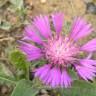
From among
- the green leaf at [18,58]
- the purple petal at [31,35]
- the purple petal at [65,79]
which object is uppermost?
the purple petal at [31,35]

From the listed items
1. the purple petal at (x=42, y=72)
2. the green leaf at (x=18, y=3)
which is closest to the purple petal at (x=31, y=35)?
the purple petal at (x=42, y=72)

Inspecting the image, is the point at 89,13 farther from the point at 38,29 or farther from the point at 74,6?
the point at 38,29

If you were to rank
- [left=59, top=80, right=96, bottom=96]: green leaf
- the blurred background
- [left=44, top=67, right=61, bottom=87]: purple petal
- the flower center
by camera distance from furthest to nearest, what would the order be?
the blurred background, [left=59, top=80, right=96, bottom=96]: green leaf, the flower center, [left=44, top=67, right=61, bottom=87]: purple petal

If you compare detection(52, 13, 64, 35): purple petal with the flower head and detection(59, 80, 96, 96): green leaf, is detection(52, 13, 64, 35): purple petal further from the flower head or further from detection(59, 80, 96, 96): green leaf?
detection(59, 80, 96, 96): green leaf

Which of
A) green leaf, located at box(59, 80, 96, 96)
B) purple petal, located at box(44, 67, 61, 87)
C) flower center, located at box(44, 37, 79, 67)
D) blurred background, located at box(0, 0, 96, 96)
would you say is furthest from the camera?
blurred background, located at box(0, 0, 96, 96)

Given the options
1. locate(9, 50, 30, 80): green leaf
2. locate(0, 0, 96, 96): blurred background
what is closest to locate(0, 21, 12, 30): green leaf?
locate(0, 0, 96, 96): blurred background

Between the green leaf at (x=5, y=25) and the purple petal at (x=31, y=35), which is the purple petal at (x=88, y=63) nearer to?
the purple petal at (x=31, y=35)

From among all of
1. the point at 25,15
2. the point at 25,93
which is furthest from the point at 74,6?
the point at 25,93
